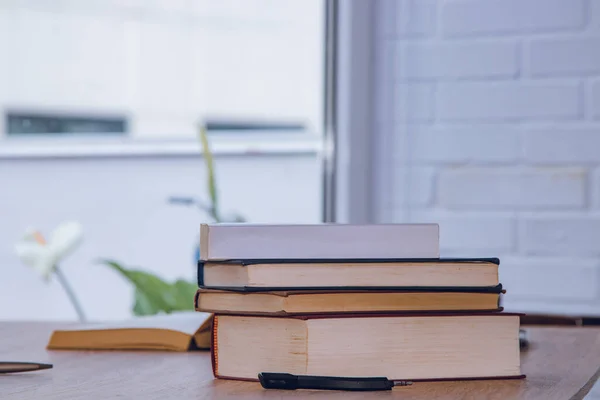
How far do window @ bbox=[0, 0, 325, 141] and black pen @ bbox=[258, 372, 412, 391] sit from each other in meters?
1.53

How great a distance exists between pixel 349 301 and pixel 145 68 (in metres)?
1.84

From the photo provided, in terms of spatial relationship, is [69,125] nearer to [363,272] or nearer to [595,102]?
[595,102]

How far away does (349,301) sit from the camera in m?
0.67

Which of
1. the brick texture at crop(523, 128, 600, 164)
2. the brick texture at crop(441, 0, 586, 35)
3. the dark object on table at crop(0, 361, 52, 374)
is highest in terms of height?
the brick texture at crop(441, 0, 586, 35)

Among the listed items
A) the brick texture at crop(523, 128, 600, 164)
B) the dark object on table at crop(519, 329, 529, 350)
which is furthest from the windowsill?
the dark object on table at crop(519, 329, 529, 350)

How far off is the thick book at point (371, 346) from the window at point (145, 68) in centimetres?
150

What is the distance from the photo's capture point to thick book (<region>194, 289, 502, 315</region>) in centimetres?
66

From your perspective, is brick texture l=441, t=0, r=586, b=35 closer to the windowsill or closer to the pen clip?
the windowsill

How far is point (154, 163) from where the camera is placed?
2.32 meters

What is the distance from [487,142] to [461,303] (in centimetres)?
107

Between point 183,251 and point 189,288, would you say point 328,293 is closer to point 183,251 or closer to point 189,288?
point 189,288

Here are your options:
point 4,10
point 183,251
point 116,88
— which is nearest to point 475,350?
point 183,251

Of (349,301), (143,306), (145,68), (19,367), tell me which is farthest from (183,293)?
(145,68)

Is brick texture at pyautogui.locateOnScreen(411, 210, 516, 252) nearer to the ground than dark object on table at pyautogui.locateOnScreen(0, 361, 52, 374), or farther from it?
farther from it
